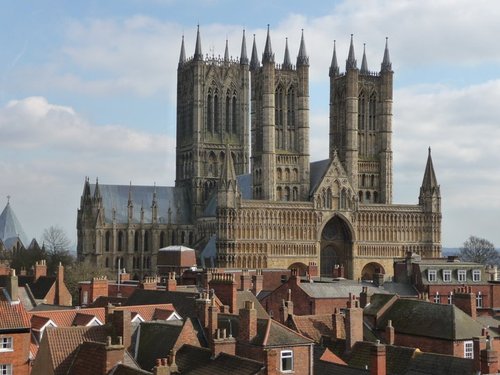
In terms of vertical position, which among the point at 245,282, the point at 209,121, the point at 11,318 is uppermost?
the point at 209,121

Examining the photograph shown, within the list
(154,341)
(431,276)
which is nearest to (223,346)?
(154,341)

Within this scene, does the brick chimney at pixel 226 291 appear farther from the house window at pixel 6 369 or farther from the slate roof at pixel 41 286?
the slate roof at pixel 41 286

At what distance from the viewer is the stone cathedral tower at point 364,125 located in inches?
4980

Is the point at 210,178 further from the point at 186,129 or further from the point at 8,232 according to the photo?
the point at 8,232

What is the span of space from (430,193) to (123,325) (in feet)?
313

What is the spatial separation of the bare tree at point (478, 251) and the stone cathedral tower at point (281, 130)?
40.7 m

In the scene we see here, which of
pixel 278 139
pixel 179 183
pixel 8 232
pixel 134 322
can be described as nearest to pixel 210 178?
pixel 179 183

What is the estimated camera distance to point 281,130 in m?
123

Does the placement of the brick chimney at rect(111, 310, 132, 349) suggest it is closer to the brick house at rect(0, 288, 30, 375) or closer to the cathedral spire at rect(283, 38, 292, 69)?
the brick house at rect(0, 288, 30, 375)

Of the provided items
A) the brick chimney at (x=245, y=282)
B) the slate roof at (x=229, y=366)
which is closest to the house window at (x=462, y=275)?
the brick chimney at (x=245, y=282)

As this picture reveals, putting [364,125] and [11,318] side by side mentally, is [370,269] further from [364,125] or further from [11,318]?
[11,318]

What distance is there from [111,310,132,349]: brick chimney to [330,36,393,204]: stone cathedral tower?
89.3 metres

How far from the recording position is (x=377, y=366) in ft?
117

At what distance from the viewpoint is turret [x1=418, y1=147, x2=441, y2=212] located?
128 m
